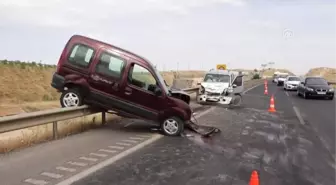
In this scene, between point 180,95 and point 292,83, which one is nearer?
point 180,95

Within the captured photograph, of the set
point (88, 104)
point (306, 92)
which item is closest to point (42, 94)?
point (306, 92)

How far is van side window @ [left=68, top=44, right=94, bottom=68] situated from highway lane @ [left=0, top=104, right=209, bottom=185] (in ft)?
5.92

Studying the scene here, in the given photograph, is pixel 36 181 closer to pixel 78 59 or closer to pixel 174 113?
pixel 174 113

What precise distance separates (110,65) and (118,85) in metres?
0.58

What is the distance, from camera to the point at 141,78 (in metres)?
10.6

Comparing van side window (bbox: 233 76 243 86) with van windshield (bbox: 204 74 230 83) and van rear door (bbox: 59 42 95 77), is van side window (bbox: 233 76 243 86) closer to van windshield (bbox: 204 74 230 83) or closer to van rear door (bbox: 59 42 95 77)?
van windshield (bbox: 204 74 230 83)

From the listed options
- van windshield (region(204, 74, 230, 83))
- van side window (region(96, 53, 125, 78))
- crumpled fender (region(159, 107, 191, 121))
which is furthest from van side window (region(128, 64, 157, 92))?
van windshield (region(204, 74, 230, 83))

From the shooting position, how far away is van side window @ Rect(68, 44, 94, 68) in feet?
35.0

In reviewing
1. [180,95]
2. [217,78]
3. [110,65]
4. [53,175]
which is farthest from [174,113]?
[217,78]

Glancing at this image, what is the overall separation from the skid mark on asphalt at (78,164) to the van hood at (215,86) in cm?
1114

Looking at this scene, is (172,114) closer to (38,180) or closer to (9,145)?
(9,145)

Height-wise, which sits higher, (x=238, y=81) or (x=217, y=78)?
(x=217, y=78)

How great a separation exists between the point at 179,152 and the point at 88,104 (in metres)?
3.51

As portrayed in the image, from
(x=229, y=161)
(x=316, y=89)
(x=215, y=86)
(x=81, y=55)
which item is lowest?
(x=229, y=161)
